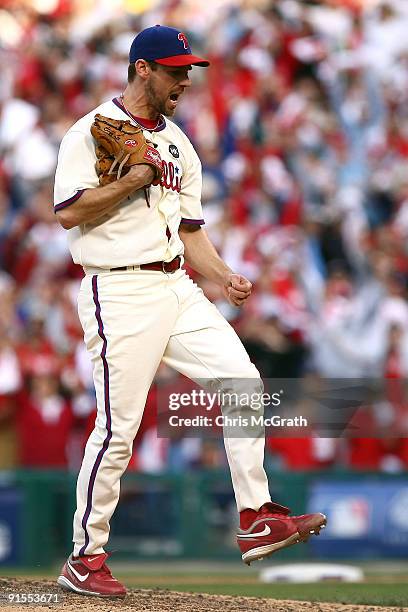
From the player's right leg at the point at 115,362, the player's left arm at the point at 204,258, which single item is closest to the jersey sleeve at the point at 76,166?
the player's right leg at the point at 115,362

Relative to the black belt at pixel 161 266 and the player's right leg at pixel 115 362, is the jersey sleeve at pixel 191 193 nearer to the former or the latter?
the black belt at pixel 161 266

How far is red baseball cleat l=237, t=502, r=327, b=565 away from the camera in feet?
16.6

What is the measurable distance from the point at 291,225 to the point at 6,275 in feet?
9.46

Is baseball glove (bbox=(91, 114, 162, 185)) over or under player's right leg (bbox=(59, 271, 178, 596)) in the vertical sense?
over

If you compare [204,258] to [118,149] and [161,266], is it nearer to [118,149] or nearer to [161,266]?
[161,266]

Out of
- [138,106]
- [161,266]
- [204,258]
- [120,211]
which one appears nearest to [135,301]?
[161,266]

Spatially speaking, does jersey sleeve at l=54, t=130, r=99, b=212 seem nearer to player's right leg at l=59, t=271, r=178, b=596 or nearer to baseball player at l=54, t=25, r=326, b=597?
baseball player at l=54, t=25, r=326, b=597

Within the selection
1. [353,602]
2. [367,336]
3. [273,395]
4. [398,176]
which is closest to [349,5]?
[398,176]

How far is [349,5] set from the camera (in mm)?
14336

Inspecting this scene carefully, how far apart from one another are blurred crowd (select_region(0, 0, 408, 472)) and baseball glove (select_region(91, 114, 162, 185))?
17.6 ft

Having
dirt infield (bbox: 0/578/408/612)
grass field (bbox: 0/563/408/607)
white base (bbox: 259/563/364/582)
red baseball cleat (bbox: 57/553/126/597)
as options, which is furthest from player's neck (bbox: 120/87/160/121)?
white base (bbox: 259/563/364/582)

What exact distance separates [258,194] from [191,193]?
6877 millimetres

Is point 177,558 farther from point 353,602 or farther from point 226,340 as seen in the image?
point 226,340

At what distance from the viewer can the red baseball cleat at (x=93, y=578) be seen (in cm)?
524
